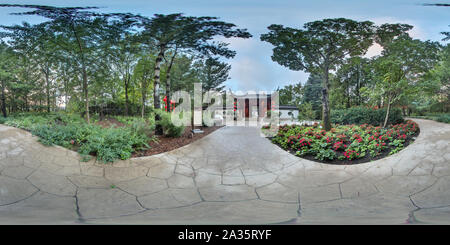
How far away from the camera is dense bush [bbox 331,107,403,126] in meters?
3.83

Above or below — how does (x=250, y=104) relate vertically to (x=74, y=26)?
below

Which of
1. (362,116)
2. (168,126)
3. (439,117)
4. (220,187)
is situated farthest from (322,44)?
(168,126)

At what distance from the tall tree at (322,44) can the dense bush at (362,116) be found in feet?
2.09

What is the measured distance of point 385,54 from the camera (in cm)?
295

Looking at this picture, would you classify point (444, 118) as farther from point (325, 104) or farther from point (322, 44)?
point (322, 44)

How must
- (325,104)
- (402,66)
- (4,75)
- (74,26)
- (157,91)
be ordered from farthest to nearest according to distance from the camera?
(325,104) < (4,75) < (157,91) < (402,66) < (74,26)

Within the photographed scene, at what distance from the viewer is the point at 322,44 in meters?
2.79

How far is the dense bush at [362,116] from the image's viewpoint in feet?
12.6

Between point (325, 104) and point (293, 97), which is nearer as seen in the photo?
point (325, 104)

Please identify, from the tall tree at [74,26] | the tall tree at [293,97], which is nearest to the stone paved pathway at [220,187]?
the tall tree at [74,26]

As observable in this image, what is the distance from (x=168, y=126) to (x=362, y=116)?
480 centimetres

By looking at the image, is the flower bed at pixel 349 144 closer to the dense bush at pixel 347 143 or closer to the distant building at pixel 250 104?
the dense bush at pixel 347 143

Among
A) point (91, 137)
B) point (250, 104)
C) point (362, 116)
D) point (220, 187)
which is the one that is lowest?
point (220, 187)

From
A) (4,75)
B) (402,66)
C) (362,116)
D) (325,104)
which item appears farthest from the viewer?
(362,116)
